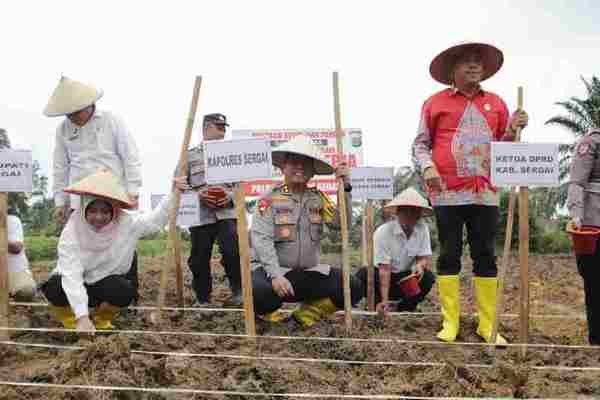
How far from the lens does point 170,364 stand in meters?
2.99

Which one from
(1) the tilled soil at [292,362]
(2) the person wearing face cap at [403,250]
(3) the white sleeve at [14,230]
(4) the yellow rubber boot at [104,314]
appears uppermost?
(3) the white sleeve at [14,230]

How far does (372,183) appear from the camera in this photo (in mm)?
4727

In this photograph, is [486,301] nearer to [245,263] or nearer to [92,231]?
[245,263]

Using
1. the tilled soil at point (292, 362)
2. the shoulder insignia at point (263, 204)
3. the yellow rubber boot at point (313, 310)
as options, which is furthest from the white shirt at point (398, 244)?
the shoulder insignia at point (263, 204)

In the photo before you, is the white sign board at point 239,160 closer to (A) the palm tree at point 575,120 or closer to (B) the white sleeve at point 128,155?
(B) the white sleeve at point 128,155

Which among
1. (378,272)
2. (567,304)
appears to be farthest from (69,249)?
(567,304)

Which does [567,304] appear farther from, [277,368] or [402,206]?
[277,368]

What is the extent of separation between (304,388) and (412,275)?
2.10 metres

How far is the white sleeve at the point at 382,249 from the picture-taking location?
15.1ft

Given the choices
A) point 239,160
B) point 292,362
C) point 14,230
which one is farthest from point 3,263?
point 292,362

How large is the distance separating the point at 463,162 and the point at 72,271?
253cm

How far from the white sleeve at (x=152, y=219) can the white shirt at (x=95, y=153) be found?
438 mm

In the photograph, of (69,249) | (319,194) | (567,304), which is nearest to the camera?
(69,249)

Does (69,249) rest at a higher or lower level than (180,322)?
higher
